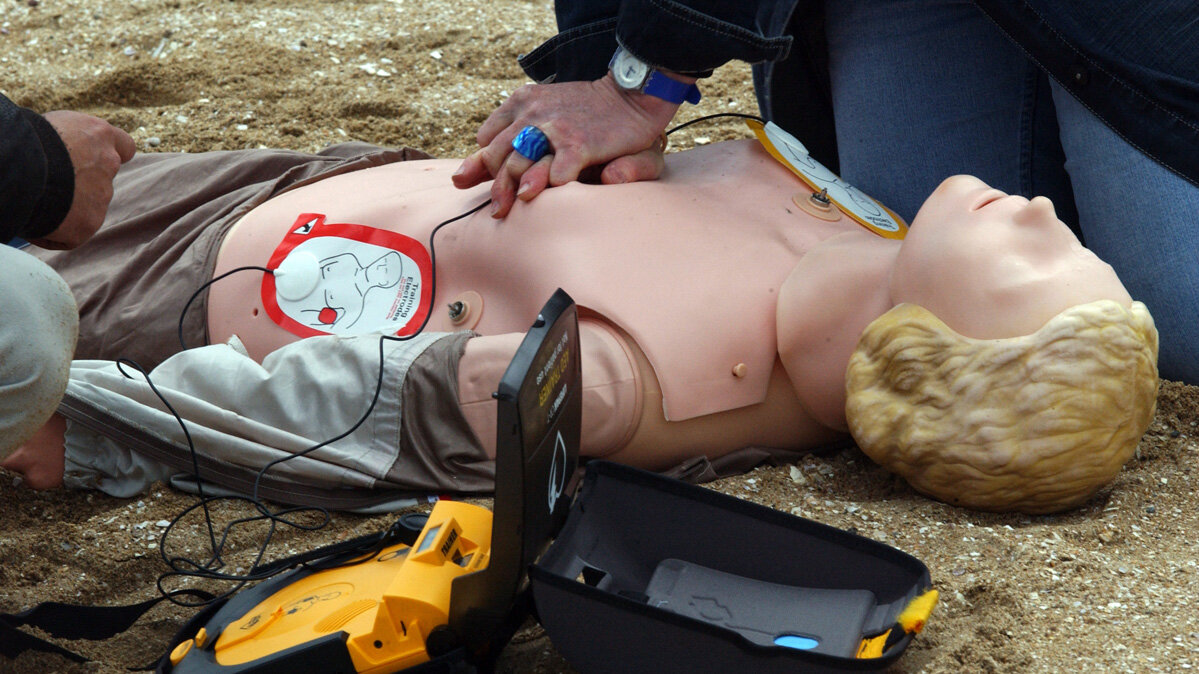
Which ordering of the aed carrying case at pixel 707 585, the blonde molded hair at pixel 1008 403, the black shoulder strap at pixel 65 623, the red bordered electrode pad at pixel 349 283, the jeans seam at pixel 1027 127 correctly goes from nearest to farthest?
the aed carrying case at pixel 707 585, the black shoulder strap at pixel 65 623, the blonde molded hair at pixel 1008 403, the red bordered electrode pad at pixel 349 283, the jeans seam at pixel 1027 127

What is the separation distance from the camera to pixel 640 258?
137 cm

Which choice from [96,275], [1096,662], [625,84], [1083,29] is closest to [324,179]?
[96,275]

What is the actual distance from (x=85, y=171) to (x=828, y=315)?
0.91 metres

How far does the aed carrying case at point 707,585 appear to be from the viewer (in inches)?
35.8

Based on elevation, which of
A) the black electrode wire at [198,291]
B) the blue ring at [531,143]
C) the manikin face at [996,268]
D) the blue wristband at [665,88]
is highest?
the blue wristband at [665,88]

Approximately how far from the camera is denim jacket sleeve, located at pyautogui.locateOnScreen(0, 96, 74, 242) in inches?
46.0

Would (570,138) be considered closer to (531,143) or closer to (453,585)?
(531,143)

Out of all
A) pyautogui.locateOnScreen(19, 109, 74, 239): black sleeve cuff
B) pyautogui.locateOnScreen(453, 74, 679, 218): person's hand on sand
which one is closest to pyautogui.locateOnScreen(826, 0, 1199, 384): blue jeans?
pyautogui.locateOnScreen(453, 74, 679, 218): person's hand on sand

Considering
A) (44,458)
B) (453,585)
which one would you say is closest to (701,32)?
(453,585)

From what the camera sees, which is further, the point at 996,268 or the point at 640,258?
the point at 640,258

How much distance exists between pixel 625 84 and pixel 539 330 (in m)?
0.70

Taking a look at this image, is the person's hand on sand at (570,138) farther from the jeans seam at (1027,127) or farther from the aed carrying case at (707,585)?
the jeans seam at (1027,127)

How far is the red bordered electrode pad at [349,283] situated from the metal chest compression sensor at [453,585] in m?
0.46

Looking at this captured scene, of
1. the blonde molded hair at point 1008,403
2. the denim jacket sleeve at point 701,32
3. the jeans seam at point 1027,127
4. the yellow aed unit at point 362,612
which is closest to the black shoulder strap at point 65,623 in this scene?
the yellow aed unit at point 362,612
